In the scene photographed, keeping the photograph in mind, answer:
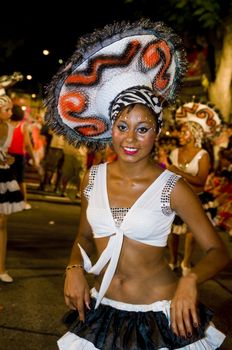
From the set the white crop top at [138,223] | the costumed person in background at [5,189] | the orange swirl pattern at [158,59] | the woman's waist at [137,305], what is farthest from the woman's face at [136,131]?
the costumed person in background at [5,189]

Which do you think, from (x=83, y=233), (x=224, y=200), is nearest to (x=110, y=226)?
(x=83, y=233)

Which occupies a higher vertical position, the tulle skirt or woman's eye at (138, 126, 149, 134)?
woman's eye at (138, 126, 149, 134)

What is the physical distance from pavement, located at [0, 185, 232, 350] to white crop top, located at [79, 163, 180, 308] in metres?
1.88

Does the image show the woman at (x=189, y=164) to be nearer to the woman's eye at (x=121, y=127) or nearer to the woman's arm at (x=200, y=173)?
the woman's arm at (x=200, y=173)

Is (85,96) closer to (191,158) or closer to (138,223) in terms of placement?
(138,223)

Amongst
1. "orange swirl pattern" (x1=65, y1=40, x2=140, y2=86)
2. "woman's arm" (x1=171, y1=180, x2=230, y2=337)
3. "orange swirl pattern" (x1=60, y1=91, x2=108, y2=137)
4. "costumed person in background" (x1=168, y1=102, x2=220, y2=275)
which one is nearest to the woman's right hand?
"woman's arm" (x1=171, y1=180, x2=230, y2=337)

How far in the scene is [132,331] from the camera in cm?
235

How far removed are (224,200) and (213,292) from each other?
475cm

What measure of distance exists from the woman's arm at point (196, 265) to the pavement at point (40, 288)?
2.13m

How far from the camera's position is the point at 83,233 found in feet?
8.90

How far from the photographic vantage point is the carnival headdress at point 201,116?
269 inches

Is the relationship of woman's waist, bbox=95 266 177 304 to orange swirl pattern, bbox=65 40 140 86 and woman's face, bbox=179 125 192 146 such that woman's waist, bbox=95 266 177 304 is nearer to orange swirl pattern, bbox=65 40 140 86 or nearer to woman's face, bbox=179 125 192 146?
orange swirl pattern, bbox=65 40 140 86

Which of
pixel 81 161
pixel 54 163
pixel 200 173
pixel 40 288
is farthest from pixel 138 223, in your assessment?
pixel 54 163

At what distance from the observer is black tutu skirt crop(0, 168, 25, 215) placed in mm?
5656
